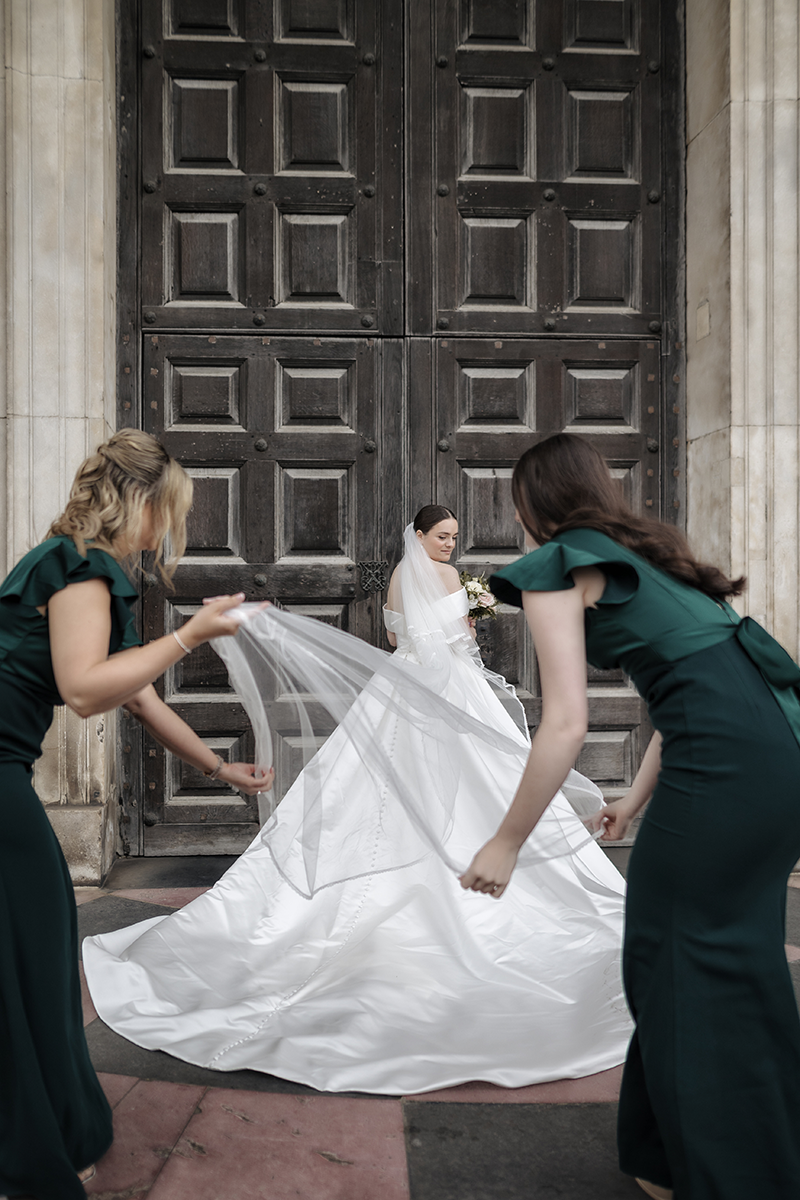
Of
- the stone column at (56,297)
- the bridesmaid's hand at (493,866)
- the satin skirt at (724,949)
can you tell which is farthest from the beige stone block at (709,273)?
the bridesmaid's hand at (493,866)

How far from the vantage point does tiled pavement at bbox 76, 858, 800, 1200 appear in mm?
2168

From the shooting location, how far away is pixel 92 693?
1920mm

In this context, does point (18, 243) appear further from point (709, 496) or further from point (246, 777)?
point (709, 496)

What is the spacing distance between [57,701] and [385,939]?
1762 millimetres

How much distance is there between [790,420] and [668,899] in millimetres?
3840

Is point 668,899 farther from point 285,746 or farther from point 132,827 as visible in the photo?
point 132,827

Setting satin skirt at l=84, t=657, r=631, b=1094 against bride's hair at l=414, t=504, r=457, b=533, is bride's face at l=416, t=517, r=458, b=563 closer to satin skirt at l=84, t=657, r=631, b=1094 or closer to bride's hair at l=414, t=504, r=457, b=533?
Result: bride's hair at l=414, t=504, r=457, b=533

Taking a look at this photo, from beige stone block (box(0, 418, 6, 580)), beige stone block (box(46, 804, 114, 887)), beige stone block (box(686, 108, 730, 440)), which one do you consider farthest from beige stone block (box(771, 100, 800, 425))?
beige stone block (box(46, 804, 114, 887))

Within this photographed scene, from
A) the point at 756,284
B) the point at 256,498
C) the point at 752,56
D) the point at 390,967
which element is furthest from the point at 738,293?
the point at 390,967

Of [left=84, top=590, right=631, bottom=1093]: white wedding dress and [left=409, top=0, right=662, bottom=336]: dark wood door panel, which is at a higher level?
[left=409, top=0, right=662, bottom=336]: dark wood door panel

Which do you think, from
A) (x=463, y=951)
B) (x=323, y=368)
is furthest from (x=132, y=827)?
(x=323, y=368)

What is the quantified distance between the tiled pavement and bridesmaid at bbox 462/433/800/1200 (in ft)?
1.71

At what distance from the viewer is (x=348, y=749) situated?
8.75ft

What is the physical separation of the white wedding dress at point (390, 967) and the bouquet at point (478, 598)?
1565 mm
